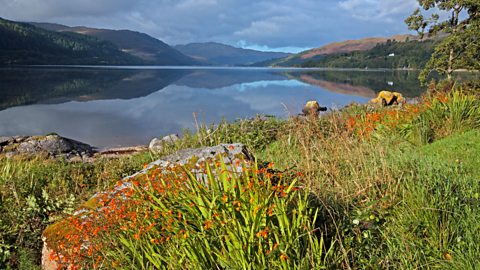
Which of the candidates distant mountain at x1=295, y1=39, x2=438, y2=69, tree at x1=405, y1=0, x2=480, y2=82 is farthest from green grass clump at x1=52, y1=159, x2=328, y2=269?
distant mountain at x1=295, y1=39, x2=438, y2=69

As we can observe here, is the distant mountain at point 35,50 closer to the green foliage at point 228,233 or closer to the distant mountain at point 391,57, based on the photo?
the distant mountain at point 391,57

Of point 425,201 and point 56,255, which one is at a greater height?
point 425,201

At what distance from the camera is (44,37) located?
589 feet

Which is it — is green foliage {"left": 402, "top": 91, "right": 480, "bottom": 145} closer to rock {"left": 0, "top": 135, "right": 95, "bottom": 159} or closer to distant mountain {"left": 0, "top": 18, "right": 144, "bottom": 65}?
rock {"left": 0, "top": 135, "right": 95, "bottom": 159}

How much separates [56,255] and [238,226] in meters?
2.18

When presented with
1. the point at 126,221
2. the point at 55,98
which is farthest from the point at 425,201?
the point at 55,98

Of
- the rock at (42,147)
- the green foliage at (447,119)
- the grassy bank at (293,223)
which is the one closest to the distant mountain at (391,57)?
the green foliage at (447,119)

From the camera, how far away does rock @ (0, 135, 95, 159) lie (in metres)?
14.3

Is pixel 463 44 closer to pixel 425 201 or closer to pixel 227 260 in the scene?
pixel 425 201

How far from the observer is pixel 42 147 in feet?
48.6

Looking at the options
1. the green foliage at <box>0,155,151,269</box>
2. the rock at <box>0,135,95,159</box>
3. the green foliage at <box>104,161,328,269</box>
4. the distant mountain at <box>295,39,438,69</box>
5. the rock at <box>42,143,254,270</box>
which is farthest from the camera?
the distant mountain at <box>295,39,438,69</box>

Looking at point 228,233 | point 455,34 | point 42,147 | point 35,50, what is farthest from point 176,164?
point 35,50

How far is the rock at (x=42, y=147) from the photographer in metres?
14.3

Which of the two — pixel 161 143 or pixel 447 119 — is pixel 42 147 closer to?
pixel 161 143
